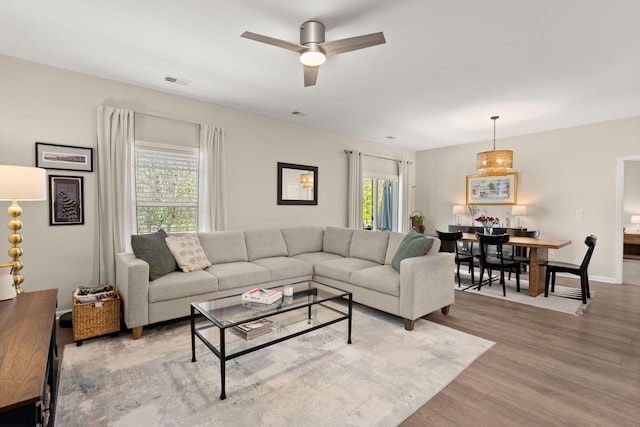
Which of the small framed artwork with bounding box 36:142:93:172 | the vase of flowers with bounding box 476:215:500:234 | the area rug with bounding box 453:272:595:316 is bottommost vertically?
the area rug with bounding box 453:272:595:316

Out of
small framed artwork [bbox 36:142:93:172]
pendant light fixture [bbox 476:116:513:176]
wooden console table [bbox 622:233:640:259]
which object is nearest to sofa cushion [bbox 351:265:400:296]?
pendant light fixture [bbox 476:116:513:176]

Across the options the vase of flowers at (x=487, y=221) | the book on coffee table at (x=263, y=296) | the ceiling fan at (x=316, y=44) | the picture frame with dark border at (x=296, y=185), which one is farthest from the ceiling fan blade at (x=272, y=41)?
the vase of flowers at (x=487, y=221)

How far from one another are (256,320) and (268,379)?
1.36 ft

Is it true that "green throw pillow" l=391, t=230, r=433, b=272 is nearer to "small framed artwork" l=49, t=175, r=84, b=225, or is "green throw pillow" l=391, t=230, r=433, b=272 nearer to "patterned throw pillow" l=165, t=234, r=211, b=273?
"patterned throw pillow" l=165, t=234, r=211, b=273

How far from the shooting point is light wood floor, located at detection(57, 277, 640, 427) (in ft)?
6.07

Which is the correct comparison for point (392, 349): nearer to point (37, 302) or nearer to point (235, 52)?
point (37, 302)

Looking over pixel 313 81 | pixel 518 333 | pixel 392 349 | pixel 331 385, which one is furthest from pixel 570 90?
pixel 331 385

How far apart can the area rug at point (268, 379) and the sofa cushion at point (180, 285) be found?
366mm

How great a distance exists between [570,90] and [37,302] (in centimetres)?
Answer: 549

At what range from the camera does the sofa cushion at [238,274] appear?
11.0ft

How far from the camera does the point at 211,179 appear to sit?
428 cm

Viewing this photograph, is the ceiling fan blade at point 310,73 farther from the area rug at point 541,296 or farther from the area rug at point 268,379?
the area rug at point 541,296

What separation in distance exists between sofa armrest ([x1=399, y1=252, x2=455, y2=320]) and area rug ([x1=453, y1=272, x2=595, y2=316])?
2.72 ft

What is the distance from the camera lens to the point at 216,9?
89.4 inches
